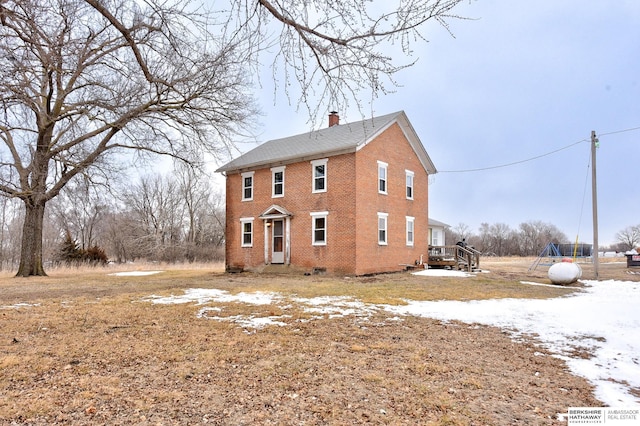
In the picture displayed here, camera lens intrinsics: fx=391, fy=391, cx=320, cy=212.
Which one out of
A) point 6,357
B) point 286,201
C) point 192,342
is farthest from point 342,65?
point 286,201

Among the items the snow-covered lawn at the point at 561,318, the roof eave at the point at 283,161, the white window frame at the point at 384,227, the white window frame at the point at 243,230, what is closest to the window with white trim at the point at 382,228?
the white window frame at the point at 384,227

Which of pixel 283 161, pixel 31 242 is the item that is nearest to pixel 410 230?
pixel 283 161

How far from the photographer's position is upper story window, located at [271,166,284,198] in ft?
67.8

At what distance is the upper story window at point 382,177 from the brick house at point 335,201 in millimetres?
50

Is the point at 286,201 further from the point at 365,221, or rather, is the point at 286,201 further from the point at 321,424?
the point at 321,424

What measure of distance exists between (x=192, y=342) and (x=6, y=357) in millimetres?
2215

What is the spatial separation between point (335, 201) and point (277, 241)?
14.2ft

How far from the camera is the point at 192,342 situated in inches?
224

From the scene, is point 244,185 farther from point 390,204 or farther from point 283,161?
point 390,204

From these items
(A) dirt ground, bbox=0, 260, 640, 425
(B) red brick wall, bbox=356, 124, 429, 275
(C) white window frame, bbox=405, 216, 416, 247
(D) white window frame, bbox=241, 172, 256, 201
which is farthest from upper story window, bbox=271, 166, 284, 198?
(A) dirt ground, bbox=0, 260, 640, 425

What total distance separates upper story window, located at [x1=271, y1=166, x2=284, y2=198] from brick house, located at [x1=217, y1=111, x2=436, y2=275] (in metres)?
0.05

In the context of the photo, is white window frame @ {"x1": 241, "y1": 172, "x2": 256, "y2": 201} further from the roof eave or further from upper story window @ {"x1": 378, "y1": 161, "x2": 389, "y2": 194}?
upper story window @ {"x1": 378, "y1": 161, "x2": 389, "y2": 194}

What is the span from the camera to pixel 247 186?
2241 cm

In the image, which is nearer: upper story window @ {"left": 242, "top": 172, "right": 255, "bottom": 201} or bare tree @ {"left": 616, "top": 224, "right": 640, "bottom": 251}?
upper story window @ {"left": 242, "top": 172, "right": 255, "bottom": 201}
